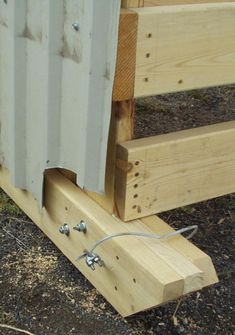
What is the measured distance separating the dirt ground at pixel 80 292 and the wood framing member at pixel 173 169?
352mm

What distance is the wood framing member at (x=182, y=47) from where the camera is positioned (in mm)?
1823

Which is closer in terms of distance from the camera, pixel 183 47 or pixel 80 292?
pixel 183 47

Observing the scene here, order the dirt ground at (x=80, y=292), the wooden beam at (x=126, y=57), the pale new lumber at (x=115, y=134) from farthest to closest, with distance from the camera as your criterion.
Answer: the dirt ground at (x=80, y=292) < the pale new lumber at (x=115, y=134) < the wooden beam at (x=126, y=57)

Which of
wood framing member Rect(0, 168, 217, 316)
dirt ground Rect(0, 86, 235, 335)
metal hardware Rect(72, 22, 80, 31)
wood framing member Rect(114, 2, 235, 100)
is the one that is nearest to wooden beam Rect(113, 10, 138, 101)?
wood framing member Rect(114, 2, 235, 100)

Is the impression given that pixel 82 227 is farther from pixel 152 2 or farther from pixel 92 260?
pixel 152 2

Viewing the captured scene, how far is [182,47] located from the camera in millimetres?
1895

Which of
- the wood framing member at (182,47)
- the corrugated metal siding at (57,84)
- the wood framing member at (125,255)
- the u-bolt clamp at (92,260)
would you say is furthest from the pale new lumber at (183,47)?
the u-bolt clamp at (92,260)

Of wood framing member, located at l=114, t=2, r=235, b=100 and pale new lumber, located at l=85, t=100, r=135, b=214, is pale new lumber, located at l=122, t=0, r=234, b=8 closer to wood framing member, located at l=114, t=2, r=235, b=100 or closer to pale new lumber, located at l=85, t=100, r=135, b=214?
wood framing member, located at l=114, t=2, r=235, b=100

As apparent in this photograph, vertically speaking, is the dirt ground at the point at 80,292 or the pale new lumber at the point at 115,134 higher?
the pale new lumber at the point at 115,134

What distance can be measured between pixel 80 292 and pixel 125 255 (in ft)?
1.20

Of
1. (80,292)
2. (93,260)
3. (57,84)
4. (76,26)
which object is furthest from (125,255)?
(76,26)

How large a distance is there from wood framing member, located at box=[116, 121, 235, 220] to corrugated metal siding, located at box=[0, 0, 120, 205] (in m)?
0.11

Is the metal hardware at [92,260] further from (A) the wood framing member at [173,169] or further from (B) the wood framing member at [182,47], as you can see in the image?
(B) the wood framing member at [182,47]

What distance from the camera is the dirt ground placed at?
2.03m
